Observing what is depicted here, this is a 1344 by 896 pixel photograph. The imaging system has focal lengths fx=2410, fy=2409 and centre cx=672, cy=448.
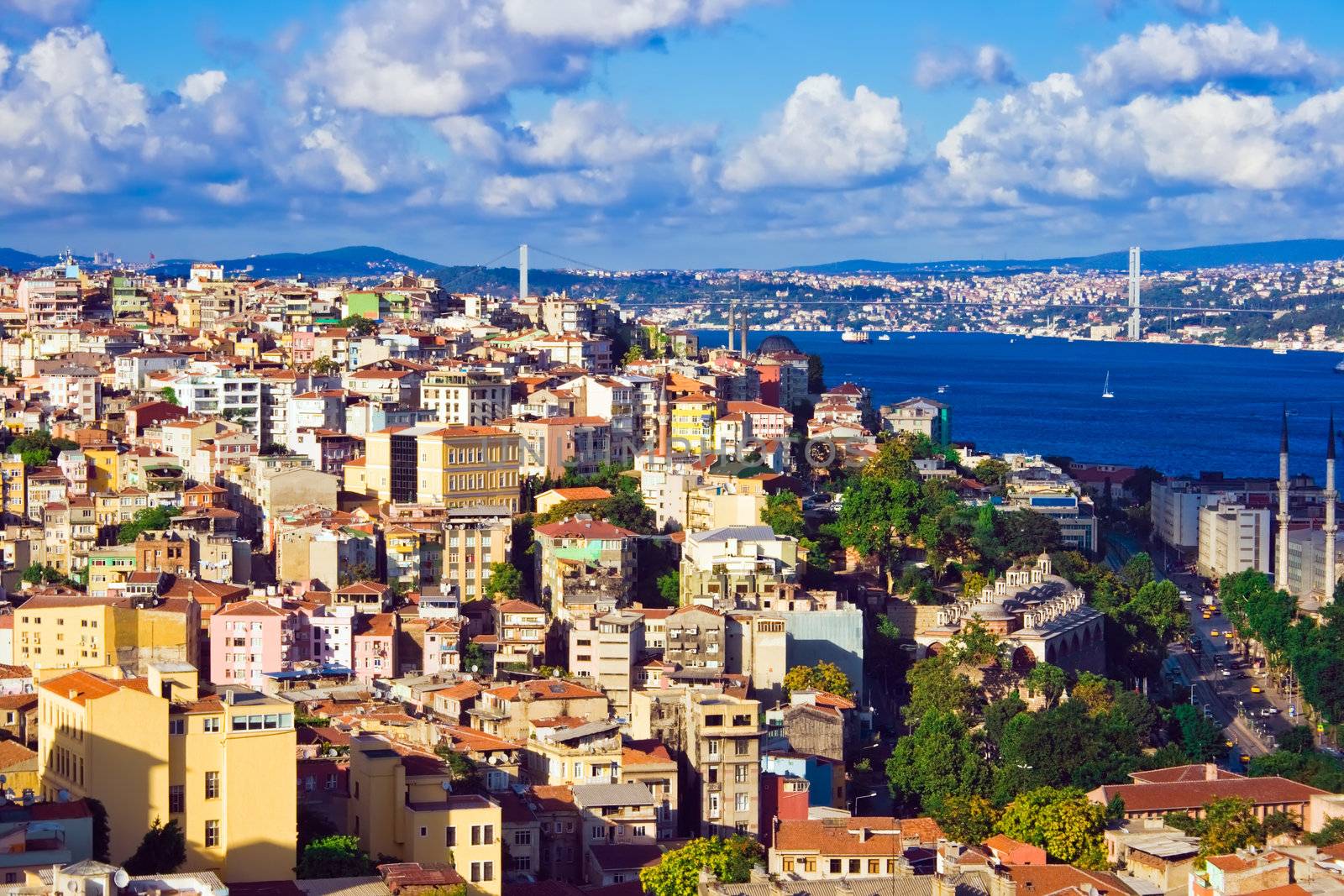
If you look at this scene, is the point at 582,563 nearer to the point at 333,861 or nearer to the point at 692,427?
the point at 692,427

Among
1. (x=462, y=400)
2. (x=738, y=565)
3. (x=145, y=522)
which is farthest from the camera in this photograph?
(x=462, y=400)

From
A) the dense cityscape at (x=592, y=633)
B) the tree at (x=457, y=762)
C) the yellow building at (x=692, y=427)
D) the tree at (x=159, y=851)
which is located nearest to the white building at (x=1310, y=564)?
the dense cityscape at (x=592, y=633)

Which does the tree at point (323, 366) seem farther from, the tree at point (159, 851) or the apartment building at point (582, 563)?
the tree at point (159, 851)

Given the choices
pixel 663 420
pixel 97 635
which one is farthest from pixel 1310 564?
pixel 97 635

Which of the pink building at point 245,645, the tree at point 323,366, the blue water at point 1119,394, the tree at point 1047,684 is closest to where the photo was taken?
the pink building at point 245,645

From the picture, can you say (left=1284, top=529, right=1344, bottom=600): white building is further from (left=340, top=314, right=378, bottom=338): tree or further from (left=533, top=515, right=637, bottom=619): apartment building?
(left=340, top=314, right=378, bottom=338): tree

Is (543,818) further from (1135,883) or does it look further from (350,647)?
(350,647)

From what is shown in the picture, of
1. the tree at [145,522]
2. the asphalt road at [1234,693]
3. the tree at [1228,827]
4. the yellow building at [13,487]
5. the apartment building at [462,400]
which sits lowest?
the asphalt road at [1234,693]

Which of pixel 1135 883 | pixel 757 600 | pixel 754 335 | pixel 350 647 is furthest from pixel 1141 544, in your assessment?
pixel 754 335
